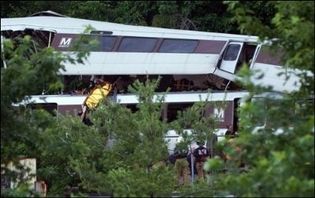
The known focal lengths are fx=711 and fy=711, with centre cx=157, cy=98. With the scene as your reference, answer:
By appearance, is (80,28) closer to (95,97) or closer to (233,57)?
(95,97)

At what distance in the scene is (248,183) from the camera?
512cm

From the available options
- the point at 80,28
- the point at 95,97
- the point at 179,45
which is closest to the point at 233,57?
the point at 179,45

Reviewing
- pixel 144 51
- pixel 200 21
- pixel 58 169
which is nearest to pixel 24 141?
pixel 58 169

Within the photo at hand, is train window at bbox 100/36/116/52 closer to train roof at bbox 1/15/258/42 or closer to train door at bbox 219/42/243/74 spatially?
train roof at bbox 1/15/258/42

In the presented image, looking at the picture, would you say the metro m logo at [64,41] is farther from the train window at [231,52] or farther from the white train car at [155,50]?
the train window at [231,52]

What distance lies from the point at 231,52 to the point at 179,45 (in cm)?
154

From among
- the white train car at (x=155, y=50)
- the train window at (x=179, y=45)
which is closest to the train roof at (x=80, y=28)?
the white train car at (x=155, y=50)

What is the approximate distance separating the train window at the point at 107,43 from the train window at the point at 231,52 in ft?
11.0

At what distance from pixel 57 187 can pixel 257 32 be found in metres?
4.72

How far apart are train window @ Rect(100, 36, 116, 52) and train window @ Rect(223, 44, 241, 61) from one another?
3.36m

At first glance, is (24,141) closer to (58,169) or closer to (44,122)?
(44,122)

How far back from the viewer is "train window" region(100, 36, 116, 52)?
20.3 meters

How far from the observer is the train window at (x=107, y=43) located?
20.3 m

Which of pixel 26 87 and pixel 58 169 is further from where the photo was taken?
pixel 58 169
